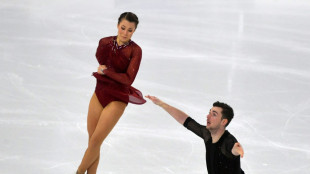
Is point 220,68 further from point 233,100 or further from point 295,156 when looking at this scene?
point 295,156

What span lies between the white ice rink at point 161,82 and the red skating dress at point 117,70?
3.42 ft

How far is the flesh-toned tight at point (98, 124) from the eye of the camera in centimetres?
467

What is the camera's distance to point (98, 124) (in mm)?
4695

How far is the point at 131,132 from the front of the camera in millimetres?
6301

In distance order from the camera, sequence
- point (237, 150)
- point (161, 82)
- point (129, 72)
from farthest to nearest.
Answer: point (161, 82)
point (129, 72)
point (237, 150)

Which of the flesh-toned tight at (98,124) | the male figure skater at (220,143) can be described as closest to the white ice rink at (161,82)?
the flesh-toned tight at (98,124)

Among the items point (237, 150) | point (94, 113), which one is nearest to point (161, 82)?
point (94, 113)

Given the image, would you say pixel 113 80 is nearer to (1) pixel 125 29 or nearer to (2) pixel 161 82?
(1) pixel 125 29

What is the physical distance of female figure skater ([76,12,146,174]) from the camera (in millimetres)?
4582

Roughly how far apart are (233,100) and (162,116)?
0.90m

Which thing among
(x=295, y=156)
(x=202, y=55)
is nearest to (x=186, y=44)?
(x=202, y=55)

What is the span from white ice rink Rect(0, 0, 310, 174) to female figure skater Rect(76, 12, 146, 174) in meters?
0.89

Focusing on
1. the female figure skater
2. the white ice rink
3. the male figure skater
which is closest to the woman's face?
the female figure skater

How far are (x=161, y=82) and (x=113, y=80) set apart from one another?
9.98 feet
